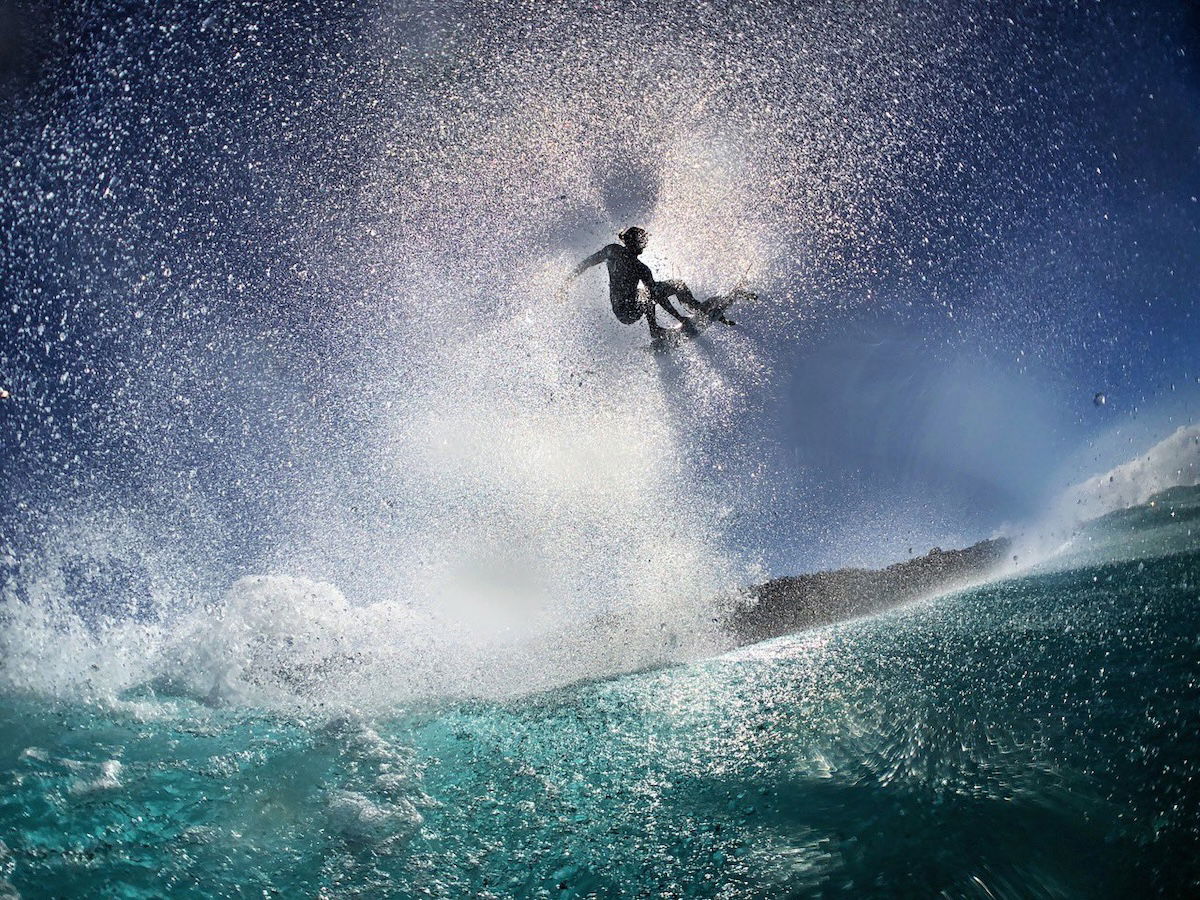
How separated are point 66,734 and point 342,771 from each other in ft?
14.0

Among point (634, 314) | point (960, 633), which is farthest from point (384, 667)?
point (960, 633)

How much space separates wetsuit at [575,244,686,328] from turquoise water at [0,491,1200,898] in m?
6.31

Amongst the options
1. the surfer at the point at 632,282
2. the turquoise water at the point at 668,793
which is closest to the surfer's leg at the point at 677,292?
the surfer at the point at 632,282

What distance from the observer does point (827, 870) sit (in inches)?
136

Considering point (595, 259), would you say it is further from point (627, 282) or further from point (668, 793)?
point (668, 793)

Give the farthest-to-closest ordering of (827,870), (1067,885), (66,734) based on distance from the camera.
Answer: (66,734) < (827,870) < (1067,885)

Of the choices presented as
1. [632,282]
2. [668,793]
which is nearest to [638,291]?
[632,282]

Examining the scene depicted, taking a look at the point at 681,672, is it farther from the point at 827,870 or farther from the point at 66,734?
the point at 66,734

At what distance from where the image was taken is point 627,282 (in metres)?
8.74

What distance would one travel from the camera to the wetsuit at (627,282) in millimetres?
8617

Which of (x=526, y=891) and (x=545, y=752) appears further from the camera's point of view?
(x=545, y=752)

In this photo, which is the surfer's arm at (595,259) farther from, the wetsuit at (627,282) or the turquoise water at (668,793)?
the turquoise water at (668,793)

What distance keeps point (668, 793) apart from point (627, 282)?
714 cm

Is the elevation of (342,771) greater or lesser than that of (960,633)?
greater
